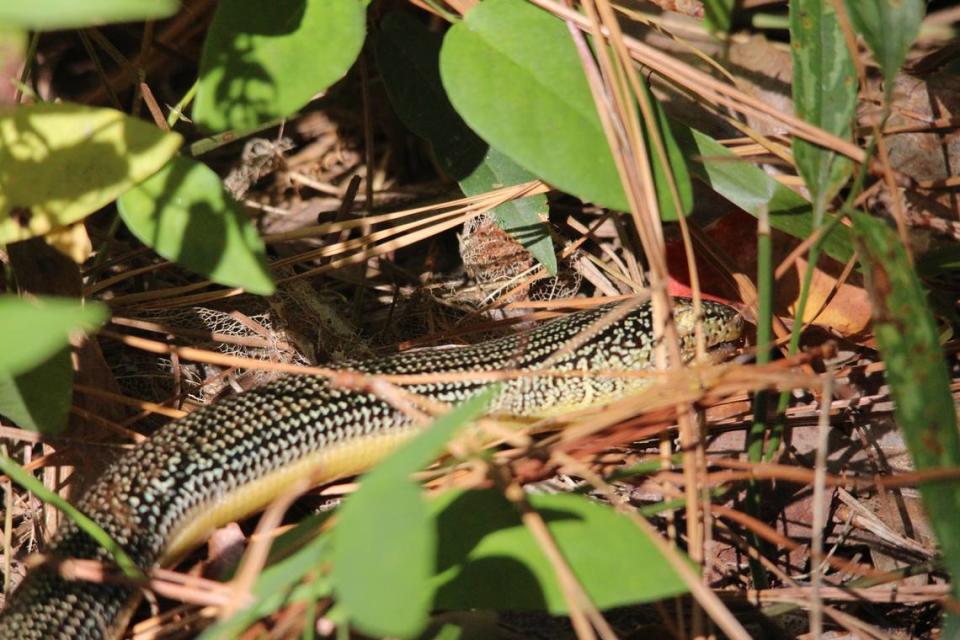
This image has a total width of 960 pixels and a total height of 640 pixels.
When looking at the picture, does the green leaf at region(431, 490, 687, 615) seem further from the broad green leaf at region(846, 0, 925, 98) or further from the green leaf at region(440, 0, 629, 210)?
the broad green leaf at region(846, 0, 925, 98)

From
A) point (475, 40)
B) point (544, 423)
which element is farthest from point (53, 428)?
point (475, 40)

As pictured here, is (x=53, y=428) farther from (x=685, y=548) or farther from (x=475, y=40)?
(x=685, y=548)

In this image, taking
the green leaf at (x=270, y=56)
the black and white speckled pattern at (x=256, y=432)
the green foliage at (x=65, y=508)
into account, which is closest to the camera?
the green foliage at (x=65, y=508)

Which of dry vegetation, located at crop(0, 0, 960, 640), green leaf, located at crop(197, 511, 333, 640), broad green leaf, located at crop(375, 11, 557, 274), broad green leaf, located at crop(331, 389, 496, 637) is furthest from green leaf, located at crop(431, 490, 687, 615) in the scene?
broad green leaf, located at crop(375, 11, 557, 274)

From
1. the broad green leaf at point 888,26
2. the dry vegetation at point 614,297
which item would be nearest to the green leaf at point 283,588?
the dry vegetation at point 614,297

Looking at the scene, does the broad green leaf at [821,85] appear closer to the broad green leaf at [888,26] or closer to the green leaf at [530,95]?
the broad green leaf at [888,26]

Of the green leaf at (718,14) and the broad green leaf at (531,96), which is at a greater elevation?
the green leaf at (718,14)

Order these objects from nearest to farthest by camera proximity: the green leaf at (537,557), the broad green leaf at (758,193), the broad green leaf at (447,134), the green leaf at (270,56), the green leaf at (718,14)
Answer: the green leaf at (537,557), the green leaf at (270,56), the broad green leaf at (758,193), the broad green leaf at (447,134), the green leaf at (718,14)
